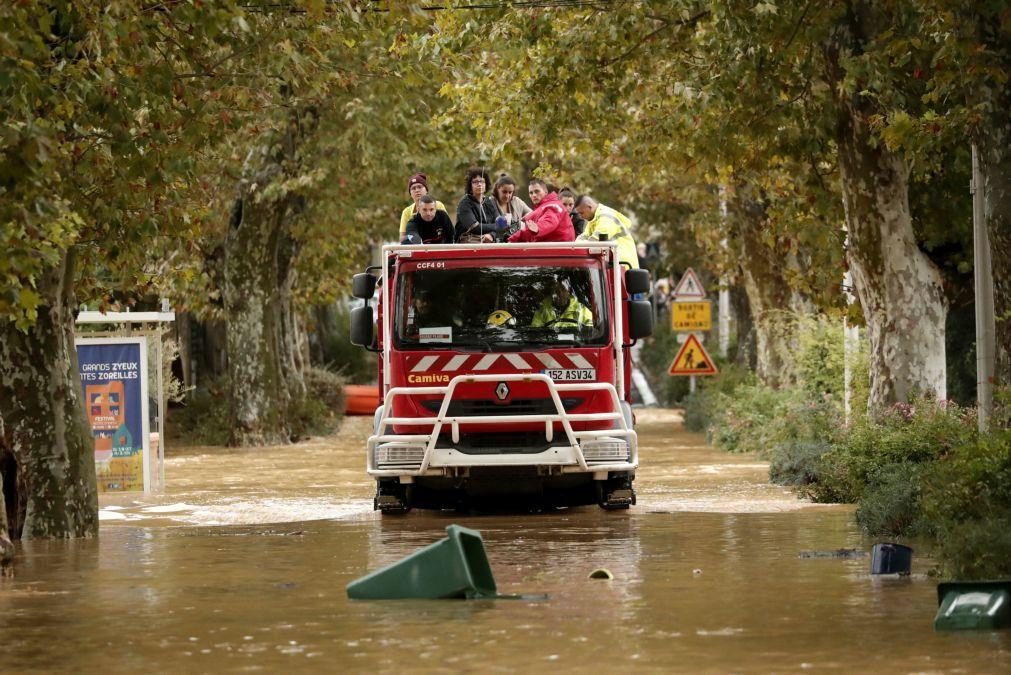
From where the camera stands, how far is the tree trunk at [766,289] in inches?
1403

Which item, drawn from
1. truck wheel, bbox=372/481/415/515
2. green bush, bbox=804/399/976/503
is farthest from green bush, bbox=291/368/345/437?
green bush, bbox=804/399/976/503

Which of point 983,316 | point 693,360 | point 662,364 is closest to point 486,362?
point 983,316

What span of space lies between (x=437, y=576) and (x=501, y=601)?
43 centimetres

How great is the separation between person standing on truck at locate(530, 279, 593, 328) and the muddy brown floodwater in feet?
6.10

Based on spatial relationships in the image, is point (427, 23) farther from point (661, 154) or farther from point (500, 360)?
point (661, 154)

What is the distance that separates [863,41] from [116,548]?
31.6ft

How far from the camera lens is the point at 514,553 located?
53.1 ft

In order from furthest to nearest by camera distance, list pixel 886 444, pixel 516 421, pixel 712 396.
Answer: pixel 712 396
pixel 516 421
pixel 886 444

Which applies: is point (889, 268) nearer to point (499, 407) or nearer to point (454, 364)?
point (499, 407)

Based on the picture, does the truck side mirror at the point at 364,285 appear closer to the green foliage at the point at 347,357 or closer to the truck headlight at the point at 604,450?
the truck headlight at the point at 604,450

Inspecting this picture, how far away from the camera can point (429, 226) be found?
20.8 meters

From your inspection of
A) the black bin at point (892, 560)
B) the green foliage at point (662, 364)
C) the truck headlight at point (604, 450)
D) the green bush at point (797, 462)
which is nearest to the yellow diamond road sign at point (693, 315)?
the green foliage at point (662, 364)

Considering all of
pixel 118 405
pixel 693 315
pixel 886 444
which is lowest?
pixel 886 444

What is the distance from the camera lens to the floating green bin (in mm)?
A: 11047
